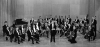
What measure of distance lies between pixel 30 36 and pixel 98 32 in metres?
8.21

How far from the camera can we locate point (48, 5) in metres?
27.7

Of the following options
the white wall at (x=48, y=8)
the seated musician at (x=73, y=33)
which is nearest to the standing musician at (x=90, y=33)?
the seated musician at (x=73, y=33)

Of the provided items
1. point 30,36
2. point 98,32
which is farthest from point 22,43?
point 98,32

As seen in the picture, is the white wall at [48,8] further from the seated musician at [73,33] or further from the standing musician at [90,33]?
the seated musician at [73,33]

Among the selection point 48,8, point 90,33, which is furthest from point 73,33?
point 48,8

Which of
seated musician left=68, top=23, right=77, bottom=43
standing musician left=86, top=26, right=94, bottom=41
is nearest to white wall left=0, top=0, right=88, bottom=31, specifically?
standing musician left=86, top=26, right=94, bottom=41

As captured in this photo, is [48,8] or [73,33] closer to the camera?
[73,33]

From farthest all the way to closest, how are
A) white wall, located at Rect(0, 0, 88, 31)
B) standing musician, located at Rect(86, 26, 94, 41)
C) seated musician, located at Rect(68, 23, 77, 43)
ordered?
white wall, located at Rect(0, 0, 88, 31)
standing musician, located at Rect(86, 26, 94, 41)
seated musician, located at Rect(68, 23, 77, 43)

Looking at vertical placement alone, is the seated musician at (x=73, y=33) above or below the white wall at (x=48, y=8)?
below

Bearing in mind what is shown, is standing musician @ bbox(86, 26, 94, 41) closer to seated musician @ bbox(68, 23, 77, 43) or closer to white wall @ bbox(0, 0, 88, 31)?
seated musician @ bbox(68, 23, 77, 43)

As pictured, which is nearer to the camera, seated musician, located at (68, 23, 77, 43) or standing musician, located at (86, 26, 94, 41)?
seated musician, located at (68, 23, 77, 43)

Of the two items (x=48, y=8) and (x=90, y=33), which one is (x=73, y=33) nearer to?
(x=90, y=33)

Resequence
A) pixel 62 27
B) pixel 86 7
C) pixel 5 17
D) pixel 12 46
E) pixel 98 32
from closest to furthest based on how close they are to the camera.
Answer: pixel 12 46
pixel 62 27
pixel 98 32
pixel 5 17
pixel 86 7

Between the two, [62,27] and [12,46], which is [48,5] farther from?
[12,46]
